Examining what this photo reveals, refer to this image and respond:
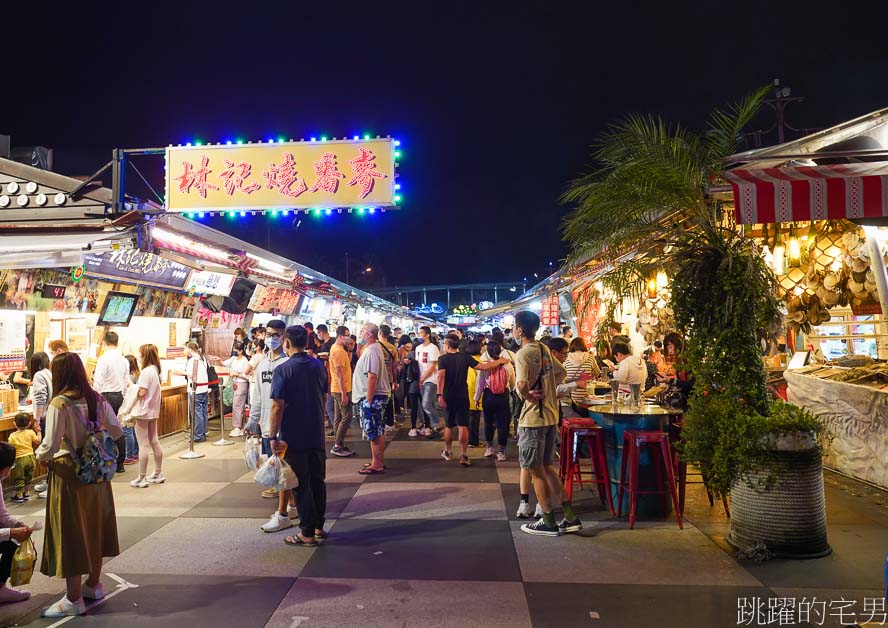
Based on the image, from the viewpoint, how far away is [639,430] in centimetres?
600

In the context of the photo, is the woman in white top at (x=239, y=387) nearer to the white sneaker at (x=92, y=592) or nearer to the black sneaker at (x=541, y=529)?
the white sneaker at (x=92, y=592)

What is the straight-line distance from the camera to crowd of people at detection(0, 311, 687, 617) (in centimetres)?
407

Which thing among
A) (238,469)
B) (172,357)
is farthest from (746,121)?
(172,357)

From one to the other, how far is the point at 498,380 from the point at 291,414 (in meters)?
4.06

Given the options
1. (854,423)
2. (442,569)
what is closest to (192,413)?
(442,569)

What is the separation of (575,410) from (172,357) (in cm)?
863

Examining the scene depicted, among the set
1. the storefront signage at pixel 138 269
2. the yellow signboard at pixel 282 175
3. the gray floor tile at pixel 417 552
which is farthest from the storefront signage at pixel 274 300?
the gray floor tile at pixel 417 552

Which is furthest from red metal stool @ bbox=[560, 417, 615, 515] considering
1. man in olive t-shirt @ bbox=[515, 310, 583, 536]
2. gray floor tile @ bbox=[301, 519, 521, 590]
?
gray floor tile @ bbox=[301, 519, 521, 590]

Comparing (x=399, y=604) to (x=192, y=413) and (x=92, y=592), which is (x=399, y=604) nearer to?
(x=92, y=592)

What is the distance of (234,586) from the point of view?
441 cm

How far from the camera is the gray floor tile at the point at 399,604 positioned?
383cm

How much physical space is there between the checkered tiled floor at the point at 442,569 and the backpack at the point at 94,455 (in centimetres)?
99

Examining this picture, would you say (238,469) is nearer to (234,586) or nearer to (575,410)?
(234,586)

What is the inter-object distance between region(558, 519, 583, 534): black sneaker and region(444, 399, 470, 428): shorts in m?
3.28
